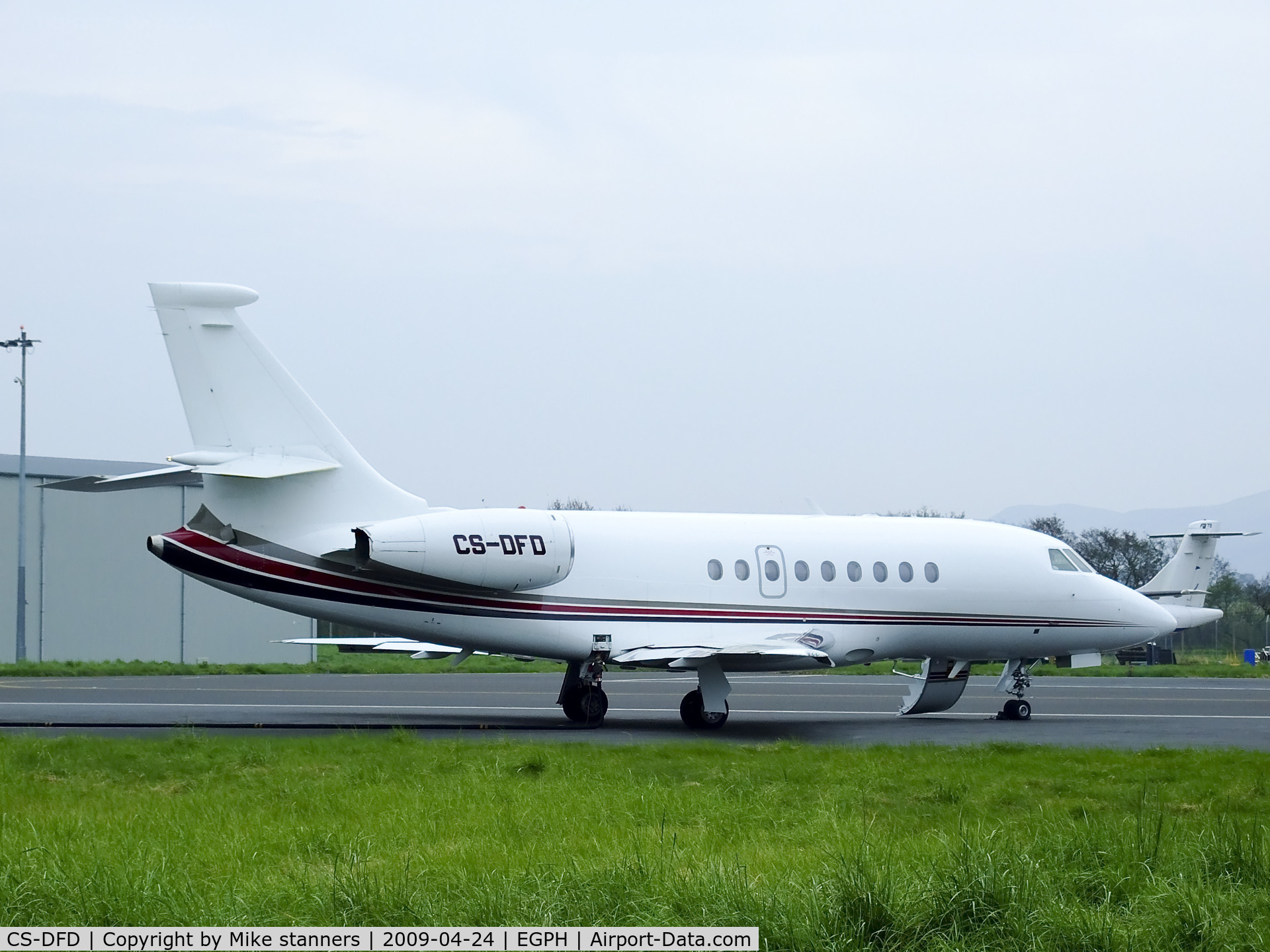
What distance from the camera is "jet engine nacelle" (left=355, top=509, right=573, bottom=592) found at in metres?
17.4

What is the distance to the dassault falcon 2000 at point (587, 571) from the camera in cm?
1734

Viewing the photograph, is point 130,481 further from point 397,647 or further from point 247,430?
point 397,647

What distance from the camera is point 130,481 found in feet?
55.4

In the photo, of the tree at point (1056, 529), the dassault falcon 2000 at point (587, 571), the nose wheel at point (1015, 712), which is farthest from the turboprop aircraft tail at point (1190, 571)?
the tree at point (1056, 529)

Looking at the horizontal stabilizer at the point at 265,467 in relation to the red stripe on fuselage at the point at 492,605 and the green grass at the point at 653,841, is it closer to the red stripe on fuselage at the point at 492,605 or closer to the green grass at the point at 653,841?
the red stripe on fuselage at the point at 492,605

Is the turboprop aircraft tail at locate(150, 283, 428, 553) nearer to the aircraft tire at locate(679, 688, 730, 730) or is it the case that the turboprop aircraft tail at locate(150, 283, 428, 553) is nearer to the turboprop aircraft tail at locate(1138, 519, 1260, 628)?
the aircraft tire at locate(679, 688, 730, 730)

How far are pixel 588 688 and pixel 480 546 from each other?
2.92 meters

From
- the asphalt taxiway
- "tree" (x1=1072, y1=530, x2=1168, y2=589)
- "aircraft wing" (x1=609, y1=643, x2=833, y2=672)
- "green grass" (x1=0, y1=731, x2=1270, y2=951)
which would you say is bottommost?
the asphalt taxiway

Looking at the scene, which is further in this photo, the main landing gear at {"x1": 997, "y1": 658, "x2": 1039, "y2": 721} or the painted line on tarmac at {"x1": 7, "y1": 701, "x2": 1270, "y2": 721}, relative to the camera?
the painted line on tarmac at {"x1": 7, "y1": 701, "x2": 1270, "y2": 721}

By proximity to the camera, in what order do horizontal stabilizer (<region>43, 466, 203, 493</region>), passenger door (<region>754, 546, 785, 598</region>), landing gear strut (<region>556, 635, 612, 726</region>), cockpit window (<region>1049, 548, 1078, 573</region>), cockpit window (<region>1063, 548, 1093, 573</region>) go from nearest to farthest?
horizontal stabilizer (<region>43, 466, 203, 493</region>) < landing gear strut (<region>556, 635, 612, 726</region>) < passenger door (<region>754, 546, 785, 598</region>) < cockpit window (<region>1049, 548, 1078, 573</region>) < cockpit window (<region>1063, 548, 1093, 573</region>)

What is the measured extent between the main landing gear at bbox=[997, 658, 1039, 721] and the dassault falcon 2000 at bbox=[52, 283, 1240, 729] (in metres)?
0.04

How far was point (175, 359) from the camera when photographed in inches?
677

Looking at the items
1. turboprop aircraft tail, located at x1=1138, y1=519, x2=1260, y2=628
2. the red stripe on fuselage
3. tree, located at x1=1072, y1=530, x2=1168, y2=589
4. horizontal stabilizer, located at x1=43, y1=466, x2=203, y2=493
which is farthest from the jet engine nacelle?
tree, located at x1=1072, y1=530, x2=1168, y2=589

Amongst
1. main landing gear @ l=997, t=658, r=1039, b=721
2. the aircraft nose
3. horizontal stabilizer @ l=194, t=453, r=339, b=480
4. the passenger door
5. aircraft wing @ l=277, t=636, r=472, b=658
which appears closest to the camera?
horizontal stabilizer @ l=194, t=453, r=339, b=480
